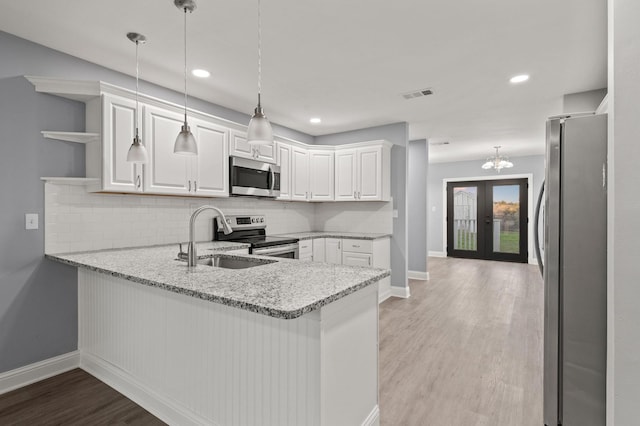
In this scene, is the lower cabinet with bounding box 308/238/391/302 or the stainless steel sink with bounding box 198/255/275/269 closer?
the stainless steel sink with bounding box 198/255/275/269

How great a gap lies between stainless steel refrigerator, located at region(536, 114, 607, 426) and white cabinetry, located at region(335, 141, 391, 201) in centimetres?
283

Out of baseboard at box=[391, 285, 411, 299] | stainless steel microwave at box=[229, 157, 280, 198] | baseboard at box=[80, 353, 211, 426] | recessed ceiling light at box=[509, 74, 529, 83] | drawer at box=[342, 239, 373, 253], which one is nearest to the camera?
baseboard at box=[80, 353, 211, 426]

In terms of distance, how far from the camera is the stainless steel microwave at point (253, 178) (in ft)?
12.1

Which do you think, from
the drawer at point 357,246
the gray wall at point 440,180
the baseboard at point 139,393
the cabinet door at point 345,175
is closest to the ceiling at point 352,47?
the cabinet door at point 345,175

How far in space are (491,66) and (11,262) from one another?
4151 millimetres

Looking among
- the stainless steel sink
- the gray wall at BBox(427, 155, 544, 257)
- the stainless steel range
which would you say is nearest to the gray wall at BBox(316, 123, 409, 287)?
the stainless steel range

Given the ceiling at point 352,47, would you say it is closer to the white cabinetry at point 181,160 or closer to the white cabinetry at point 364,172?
the white cabinetry at point 181,160

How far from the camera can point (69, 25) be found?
2.27m

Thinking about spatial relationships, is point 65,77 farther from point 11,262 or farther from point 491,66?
point 491,66

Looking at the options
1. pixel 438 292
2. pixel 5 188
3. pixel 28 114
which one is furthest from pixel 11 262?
pixel 438 292

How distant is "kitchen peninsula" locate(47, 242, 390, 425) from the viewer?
144cm

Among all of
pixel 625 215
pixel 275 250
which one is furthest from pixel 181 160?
pixel 625 215

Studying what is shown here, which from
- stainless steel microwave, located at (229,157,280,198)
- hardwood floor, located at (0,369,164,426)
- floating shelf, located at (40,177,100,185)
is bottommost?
hardwood floor, located at (0,369,164,426)

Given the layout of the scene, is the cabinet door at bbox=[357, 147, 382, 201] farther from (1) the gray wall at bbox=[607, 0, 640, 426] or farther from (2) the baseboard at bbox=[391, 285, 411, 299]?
(1) the gray wall at bbox=[607, 0, 640, 426]
